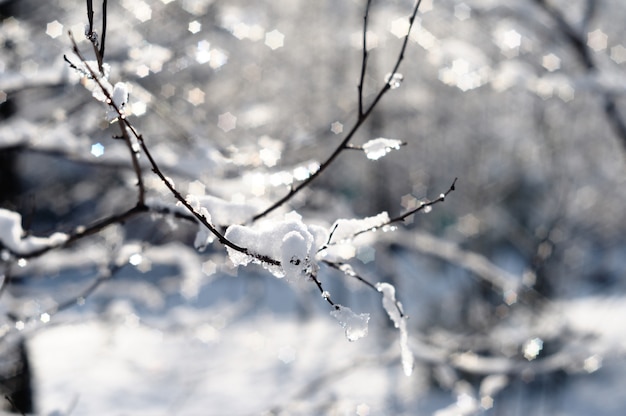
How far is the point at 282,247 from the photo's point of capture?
37.8 inches

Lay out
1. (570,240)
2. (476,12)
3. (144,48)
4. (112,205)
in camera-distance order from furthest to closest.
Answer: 1. (570,240)
2. (112,205)
3. (476,12)
4. (144,48)

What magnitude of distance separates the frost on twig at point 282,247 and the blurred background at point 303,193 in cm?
43

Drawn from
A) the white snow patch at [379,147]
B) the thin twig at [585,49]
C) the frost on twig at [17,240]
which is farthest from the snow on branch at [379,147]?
the thin twig at [585,49]

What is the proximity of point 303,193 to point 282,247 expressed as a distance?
2.16 meters

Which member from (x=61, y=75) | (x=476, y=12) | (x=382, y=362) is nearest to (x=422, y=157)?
(x=476, y=12)

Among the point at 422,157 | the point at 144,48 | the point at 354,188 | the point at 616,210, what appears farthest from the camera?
the point at 354,188

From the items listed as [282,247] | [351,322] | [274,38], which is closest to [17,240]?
[282,247]

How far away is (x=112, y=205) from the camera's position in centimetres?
363

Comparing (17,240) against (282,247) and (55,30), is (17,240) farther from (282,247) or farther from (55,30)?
(55,30)

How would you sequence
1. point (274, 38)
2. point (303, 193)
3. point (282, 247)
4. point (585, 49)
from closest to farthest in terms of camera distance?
point (282, 247), point (585, 49), point (303, 193), point (274, 38)

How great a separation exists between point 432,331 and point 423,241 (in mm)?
4506

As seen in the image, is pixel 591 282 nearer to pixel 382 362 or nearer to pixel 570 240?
pixel 570 240

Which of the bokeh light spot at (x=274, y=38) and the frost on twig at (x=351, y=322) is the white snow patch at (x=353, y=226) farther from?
the bokeh light spot at (x=274, y=38)

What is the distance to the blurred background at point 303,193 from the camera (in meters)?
2.24
